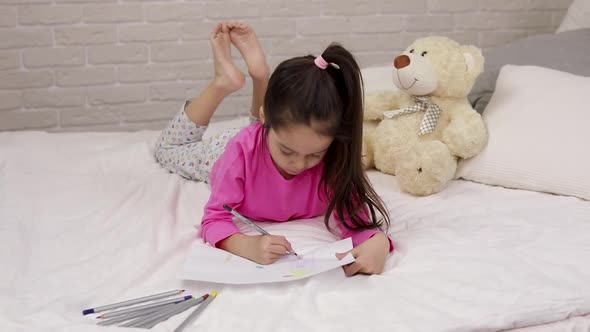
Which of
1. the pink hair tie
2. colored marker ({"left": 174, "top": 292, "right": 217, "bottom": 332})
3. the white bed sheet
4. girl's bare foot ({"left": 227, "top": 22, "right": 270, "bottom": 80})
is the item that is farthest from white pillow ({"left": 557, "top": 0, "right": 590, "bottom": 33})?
colored marker ({"left": 174, "top": 292, "right": 217, "bottom": 332})

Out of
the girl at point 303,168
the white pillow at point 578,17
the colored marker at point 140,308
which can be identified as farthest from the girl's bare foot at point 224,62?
the white pillow at point 578,17

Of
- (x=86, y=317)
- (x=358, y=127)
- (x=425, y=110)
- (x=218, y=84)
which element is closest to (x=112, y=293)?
(x=86, y=317)

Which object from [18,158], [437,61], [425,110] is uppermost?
[437,61]

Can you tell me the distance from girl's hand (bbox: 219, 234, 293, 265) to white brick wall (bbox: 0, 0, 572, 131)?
1.44 metres

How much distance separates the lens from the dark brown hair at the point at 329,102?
4.13 ft

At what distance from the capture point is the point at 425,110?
1.82m

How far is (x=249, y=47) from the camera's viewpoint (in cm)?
182

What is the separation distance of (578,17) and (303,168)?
140 centimetres

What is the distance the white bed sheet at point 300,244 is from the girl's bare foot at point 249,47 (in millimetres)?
321

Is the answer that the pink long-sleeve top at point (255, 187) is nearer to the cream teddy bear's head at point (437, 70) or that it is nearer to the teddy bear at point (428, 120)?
the teddy bear at point (428, 120)

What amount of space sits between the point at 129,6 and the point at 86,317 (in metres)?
1.67

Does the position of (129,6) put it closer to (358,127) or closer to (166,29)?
(166,29)

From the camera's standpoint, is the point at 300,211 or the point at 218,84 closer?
the point at 300,211

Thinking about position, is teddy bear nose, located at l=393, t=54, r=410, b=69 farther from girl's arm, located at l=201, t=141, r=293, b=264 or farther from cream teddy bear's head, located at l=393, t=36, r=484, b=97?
girl's arm, located at l=201, t=141, r=293, b=264
